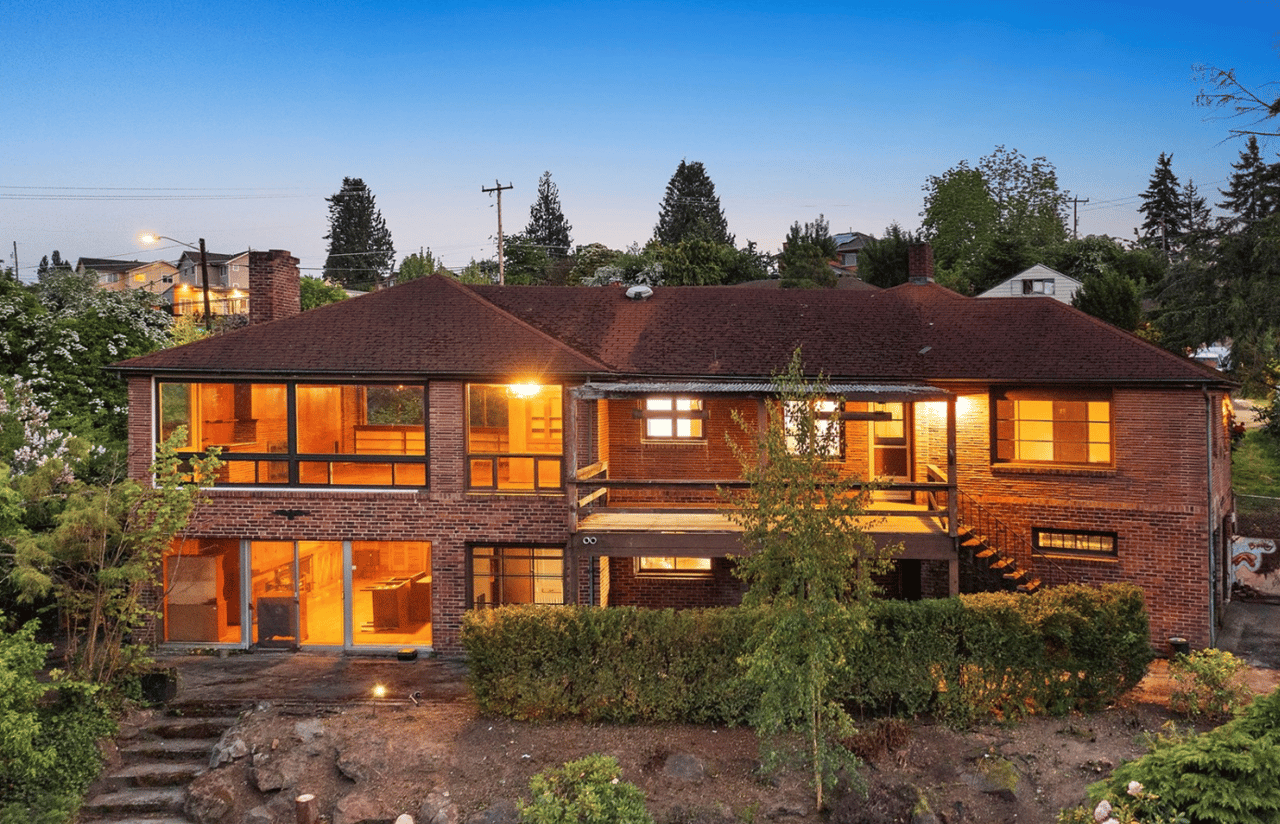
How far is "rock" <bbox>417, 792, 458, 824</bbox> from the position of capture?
11203 millimetres

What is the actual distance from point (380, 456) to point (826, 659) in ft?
30.2

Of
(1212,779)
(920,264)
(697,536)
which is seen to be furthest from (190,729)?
(920,264)

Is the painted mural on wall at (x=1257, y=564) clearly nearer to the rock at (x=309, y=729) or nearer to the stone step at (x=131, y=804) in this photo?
the rock at (x=309, y=729)

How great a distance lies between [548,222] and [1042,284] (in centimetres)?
5284

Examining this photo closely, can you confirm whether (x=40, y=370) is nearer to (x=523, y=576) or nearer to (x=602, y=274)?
(x=523, y=576)

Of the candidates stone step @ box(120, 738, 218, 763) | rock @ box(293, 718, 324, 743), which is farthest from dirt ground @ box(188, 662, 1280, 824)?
stone step @ box(120, 738, 218, 763)

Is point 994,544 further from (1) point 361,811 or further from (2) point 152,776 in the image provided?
(2) point 152,776

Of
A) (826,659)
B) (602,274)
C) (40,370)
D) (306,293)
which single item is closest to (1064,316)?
(826,659)

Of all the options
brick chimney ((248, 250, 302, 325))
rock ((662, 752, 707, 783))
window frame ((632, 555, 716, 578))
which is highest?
brick chimney ((248, 250, 302, 325))

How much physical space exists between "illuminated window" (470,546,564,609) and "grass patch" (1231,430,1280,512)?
25721 mm

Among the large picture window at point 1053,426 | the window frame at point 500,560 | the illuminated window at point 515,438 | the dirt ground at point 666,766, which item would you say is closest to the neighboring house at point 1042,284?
the large picture window at point 1053,426

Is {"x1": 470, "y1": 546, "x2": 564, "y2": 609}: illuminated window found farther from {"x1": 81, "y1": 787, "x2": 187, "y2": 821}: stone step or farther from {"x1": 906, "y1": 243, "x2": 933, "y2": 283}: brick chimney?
{"x1": 906, "y1": 243, "x2": 933, "y2": 283}: brick chimney

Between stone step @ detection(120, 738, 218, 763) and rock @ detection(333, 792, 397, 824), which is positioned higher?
stone step @ detection(120, 738, 218, 763)

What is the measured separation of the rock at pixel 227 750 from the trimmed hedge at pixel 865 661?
321 centimetres
